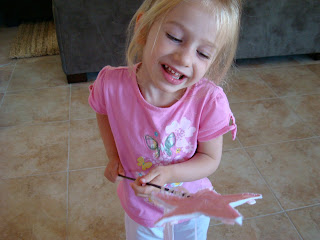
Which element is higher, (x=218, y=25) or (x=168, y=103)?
(x=218, y=25)

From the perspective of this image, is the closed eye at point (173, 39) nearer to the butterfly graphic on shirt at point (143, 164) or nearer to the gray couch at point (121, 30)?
the butterfly graphic on shirt at point (143, 164)

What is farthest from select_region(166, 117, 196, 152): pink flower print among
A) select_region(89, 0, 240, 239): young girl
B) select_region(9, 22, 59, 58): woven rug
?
select_region(9, 22, 59, 58): woven rug

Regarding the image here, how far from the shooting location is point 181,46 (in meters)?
0.54

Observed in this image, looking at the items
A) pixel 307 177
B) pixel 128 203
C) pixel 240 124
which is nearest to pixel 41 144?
pixel 128 203

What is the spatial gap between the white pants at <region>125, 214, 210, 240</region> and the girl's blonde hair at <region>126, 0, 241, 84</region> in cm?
35

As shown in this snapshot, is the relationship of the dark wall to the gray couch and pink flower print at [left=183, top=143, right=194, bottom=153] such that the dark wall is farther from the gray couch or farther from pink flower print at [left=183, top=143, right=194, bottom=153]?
pink flower print at [left=183, top=143, right=194, bottom=153]

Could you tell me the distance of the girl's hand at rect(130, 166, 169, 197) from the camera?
1.88ft

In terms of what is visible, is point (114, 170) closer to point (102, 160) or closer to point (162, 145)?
point (162, 145)

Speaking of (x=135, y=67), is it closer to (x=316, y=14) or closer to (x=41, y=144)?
(x=41, y=144)

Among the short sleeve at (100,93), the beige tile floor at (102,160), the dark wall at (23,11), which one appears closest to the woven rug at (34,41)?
the dark wall at (23,11)

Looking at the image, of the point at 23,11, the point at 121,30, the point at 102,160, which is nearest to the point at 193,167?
the point at 102,160

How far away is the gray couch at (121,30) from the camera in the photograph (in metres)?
1.66

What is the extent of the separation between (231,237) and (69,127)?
0.97 meters

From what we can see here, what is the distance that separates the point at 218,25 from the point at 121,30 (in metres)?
1.31
